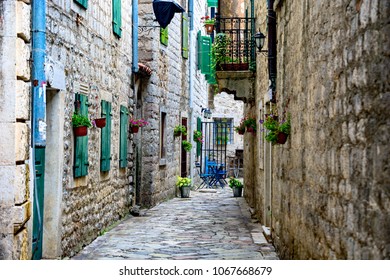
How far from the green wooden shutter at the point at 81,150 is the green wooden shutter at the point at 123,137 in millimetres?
A: 2829

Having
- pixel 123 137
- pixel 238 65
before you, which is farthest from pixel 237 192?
pixel 123 137

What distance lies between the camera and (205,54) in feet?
78.3

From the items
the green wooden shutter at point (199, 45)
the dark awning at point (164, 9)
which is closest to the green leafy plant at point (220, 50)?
the dark awning at point (164, 9)

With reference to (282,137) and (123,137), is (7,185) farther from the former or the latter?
(123,137)

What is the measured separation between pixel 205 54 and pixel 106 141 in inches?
557

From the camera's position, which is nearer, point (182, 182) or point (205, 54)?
point (182, 182)

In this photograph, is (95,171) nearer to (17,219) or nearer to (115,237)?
(115,237)

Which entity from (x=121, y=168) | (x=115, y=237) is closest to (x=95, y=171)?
(x=115, y=237)

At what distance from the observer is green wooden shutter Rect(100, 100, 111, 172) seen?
9.99 meters

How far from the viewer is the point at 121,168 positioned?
11.9m

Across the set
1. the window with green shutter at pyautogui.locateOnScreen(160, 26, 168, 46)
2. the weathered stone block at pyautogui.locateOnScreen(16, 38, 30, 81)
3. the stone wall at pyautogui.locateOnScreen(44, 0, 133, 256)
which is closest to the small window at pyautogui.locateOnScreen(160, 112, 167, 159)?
the window with green shutter at pyautogui.locateOnScreen(160, 26, 168, 46)

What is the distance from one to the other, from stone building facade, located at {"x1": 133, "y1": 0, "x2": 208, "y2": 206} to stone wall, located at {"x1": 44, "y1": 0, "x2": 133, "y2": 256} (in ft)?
6.23

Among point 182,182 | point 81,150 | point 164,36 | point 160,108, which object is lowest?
point 182,182

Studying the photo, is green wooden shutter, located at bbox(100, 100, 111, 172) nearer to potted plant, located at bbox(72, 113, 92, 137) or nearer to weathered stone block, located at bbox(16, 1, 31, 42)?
potted plant, located at bbox(72, 113, 92, 137)
